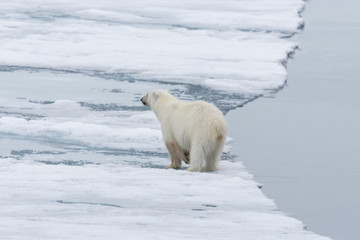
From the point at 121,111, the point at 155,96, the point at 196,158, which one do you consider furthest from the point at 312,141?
the point at 121,111

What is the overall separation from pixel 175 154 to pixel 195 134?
0.33 metres

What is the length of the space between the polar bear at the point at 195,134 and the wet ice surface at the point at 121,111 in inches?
6.3

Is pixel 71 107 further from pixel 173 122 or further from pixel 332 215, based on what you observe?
pixel 332 215

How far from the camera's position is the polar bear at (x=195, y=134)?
6.06 meters

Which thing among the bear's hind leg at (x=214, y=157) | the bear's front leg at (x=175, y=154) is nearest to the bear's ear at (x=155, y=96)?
the bear's front leg at (x=175, y=154)

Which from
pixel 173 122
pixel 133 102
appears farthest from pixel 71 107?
pixel 173 122

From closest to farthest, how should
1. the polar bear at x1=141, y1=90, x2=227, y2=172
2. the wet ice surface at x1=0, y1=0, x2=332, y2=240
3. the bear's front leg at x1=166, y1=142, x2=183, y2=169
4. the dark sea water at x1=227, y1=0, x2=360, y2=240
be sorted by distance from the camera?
1. the wet ice surface at x1=0, y1=0, x2=332, y2=240
2. the dark sea water at x1=227, y1=0, x2=360, y2=240
3. the polar bear at x1=141, y1=90, x2=227, y2=172
4. the bear's front leg at x1=166, y1=142, x2=183, y2=169

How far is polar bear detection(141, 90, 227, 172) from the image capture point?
606cm

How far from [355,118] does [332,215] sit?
130 inches

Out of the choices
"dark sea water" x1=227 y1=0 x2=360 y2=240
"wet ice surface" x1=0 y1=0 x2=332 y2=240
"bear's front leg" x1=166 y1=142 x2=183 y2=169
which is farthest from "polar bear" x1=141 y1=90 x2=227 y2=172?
"dark sea water" x1=227 y1=0 x2=360 y2=240

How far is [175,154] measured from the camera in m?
6.34

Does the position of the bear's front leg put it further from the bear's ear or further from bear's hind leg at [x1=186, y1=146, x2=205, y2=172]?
the bear's ear

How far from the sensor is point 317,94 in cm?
967

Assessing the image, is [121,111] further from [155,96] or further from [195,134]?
[195,134]
